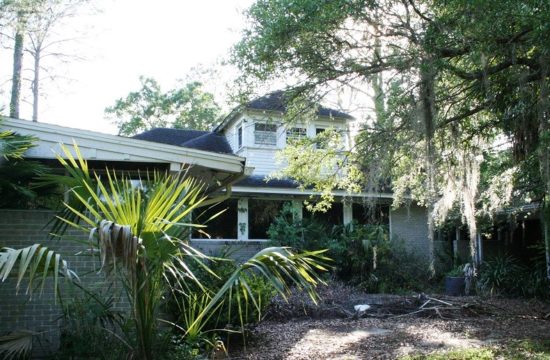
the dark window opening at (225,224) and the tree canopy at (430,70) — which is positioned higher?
the tree canopy at (430,70)

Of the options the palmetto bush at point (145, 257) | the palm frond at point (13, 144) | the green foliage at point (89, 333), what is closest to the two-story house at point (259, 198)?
the palm frond at point (13, 144)

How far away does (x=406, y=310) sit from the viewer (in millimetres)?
11070

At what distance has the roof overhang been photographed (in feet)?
23.8

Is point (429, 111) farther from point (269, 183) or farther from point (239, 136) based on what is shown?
point (239, 136)

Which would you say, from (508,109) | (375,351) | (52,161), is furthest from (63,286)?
(508,109)

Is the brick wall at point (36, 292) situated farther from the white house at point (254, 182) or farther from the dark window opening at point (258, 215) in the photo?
the dark window opening at point (258, 215)

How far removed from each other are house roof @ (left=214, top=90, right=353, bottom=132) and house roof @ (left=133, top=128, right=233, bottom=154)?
2.46ft

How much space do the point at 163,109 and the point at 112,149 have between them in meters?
27.1

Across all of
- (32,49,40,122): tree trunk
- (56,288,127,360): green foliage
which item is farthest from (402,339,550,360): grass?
(32,49,40,122): tree trunk

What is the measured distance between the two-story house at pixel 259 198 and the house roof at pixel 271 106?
0.04m

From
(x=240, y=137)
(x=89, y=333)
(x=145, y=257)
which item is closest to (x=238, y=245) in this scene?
(x=240, y=137)

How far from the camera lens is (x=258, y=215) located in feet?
54.5

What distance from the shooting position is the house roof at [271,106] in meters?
9.99

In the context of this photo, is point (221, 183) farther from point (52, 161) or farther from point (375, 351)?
point (375, 351)
